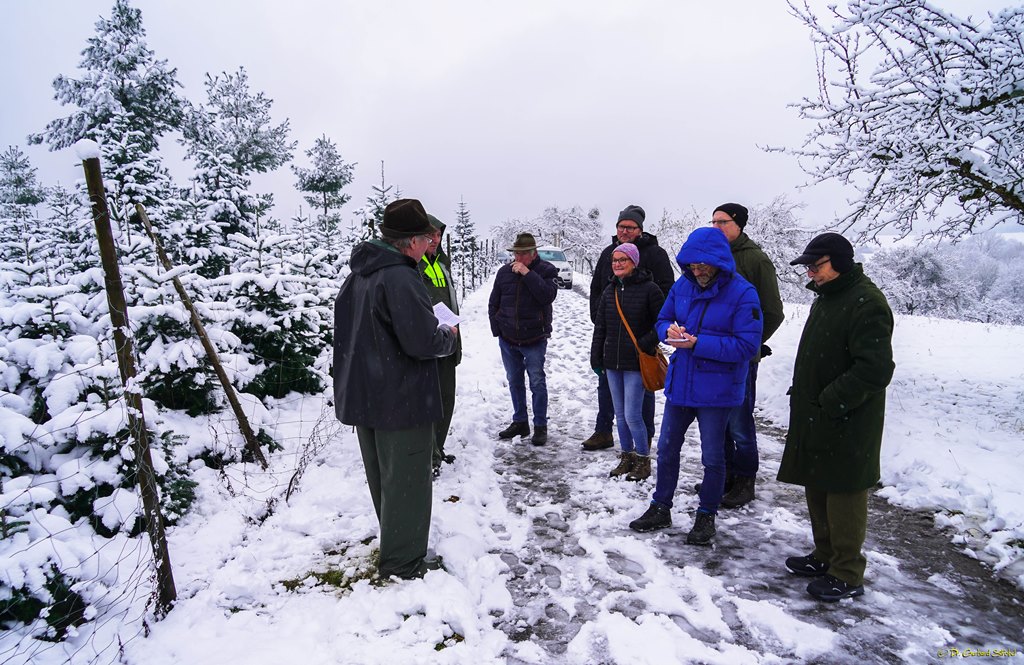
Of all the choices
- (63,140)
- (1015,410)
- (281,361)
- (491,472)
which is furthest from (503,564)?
(63,140)

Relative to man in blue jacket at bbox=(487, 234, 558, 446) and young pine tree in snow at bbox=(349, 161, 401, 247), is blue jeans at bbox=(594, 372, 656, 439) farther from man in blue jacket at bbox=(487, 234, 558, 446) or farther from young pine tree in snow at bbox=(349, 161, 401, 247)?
young pine tree in snow at bbox=(349, 161, 401, 247)

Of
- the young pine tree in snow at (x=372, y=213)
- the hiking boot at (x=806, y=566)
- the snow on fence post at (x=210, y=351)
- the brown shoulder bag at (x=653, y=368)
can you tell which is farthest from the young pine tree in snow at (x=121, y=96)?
the hiking boot at (x=806, y=566)

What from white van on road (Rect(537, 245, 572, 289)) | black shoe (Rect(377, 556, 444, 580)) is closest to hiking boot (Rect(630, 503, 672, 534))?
black shoe (Rect(377, 556, 444, 580))

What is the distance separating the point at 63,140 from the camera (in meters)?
16.1

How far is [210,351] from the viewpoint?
4430mm

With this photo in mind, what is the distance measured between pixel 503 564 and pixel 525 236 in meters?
3.35

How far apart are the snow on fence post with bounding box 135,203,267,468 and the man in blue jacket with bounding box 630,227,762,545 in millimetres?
3602

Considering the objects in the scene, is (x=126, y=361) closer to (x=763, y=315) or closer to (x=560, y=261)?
(x=763, y=315)

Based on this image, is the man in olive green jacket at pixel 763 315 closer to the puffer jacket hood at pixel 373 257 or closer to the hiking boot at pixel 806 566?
the hiking boot at pixel 806 566

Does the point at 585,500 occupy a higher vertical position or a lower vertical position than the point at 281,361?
lower

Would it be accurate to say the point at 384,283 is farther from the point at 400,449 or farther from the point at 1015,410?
the point at 1015,410

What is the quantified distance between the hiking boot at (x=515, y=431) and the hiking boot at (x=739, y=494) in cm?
242

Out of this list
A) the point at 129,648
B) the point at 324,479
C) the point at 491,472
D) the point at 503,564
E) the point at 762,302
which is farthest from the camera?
the point at 491,472

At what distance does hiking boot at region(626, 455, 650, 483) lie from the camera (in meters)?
4.61
